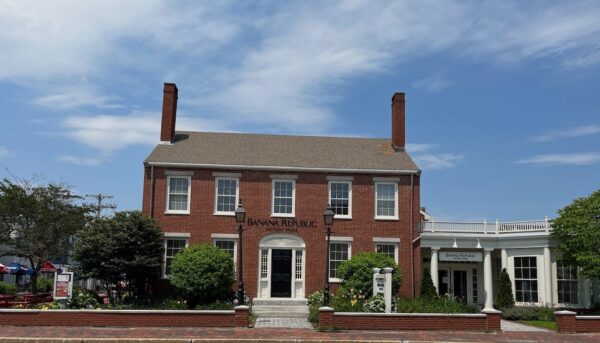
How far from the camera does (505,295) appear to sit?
26.0 m

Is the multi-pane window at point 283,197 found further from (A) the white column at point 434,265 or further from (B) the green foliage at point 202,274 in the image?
(A) the white column at point 434,265

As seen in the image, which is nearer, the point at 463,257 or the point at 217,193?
the point at 217,193

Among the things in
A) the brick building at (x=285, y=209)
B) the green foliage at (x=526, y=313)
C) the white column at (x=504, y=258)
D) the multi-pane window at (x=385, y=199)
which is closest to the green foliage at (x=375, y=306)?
the brick building at (x=285, y=209)

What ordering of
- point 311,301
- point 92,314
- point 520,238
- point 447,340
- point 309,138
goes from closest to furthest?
point 447,340, point 92,314, point 311,301, point 520,238, point 309,138

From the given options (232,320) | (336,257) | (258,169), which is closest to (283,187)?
(258,169)

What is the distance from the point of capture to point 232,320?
18.0 m

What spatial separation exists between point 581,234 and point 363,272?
9129 millimetres

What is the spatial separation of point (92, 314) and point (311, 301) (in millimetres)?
10171

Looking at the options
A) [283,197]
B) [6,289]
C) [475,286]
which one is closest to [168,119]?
[283,197]

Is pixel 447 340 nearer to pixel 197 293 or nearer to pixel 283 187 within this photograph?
pixel 197 293

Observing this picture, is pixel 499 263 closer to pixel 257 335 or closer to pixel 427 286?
pixel 427 286

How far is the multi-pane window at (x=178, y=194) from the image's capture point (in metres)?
27.4

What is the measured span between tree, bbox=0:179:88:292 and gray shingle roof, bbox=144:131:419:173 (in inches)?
467

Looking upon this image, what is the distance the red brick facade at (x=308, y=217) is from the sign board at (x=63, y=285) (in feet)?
22.9
